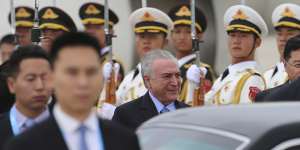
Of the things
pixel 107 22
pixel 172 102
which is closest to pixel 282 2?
pixel 107 22

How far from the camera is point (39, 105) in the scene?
5289mm

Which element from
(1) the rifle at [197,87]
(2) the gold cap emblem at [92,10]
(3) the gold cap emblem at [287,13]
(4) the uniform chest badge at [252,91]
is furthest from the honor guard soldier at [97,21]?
(4) the uniform chest badge at [252,91]

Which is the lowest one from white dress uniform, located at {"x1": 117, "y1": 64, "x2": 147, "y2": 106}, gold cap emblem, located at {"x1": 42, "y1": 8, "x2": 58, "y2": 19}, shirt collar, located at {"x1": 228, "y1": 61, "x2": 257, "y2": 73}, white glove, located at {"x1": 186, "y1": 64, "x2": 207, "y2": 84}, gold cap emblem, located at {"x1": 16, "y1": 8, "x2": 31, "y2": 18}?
white dress uniform, located at {"x1": 117, "y1": 64, "x2": 147, "y2": 106}

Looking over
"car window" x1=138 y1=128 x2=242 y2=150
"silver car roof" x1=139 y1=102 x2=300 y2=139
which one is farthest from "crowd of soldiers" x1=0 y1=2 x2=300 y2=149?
"silver car roof" x1=139 y1=102 x2=300 y2=139

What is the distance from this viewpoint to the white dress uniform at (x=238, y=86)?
8.77 meters

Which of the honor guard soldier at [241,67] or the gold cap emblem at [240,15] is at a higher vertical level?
the gold cap emblem at [240,15]

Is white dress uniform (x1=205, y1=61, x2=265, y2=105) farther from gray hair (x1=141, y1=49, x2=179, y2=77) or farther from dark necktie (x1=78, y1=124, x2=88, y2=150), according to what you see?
dark necktie (x1=78, y1=124, x2=88, y2=150)

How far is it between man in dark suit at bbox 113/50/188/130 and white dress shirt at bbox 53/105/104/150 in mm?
2752

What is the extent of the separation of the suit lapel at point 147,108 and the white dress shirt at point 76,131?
2849mm

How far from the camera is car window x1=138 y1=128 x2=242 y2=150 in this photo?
4.13m

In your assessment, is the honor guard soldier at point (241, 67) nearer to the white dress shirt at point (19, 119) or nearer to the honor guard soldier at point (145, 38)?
the honor guard soldier at point (145, 38)

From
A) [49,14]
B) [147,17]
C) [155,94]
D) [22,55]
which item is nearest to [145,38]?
[147,17]

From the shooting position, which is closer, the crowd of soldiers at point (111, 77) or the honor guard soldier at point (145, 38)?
the crowd of soldiers at point (111, 77)

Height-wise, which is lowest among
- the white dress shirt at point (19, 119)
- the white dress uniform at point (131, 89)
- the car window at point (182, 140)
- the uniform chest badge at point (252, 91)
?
the white dress uniform at point (131, 89)
